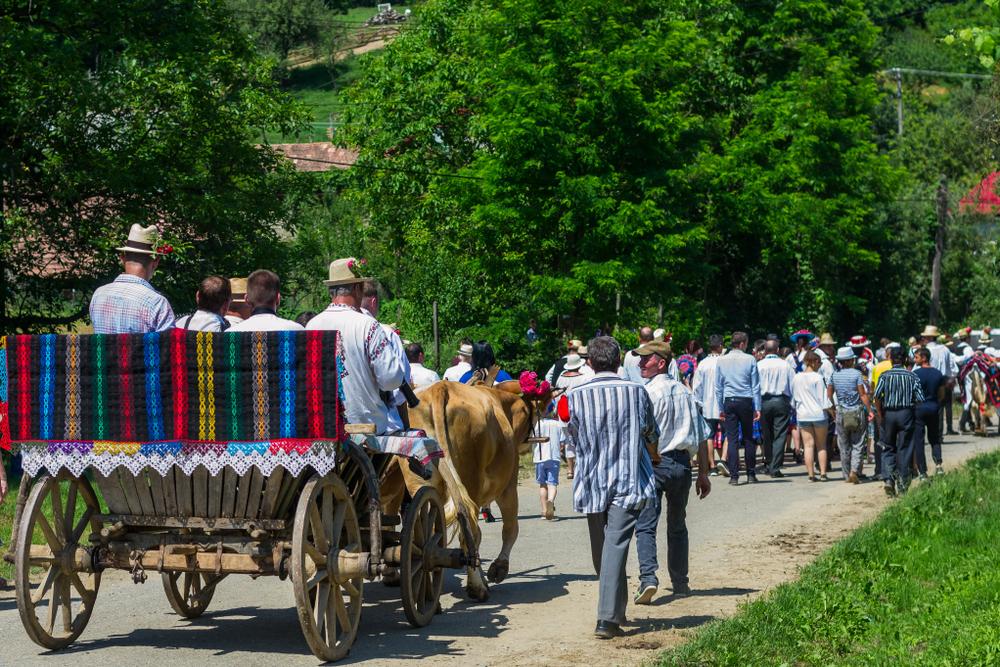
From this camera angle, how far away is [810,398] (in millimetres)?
19562

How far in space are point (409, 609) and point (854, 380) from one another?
1171 cm

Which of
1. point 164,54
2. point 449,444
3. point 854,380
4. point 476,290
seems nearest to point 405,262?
point 476,290

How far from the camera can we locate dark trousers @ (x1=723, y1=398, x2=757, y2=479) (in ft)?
62.3

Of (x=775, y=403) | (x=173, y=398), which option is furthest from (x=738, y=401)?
(x=173, y=398)

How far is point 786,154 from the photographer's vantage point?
3822 cm

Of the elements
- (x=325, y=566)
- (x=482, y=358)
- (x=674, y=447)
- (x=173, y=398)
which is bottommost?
(x=325, y=566)

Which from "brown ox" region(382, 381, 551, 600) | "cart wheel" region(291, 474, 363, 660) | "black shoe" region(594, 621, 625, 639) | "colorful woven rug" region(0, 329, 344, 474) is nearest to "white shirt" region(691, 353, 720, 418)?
"brown ox" region(382, 381, 551, 600)

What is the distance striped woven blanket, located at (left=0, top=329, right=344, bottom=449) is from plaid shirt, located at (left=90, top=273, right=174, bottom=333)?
62 cm

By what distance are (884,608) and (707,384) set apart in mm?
10429

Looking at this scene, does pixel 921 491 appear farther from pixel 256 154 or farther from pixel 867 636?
pixel 256 154

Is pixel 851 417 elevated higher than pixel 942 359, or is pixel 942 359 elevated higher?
pixel 942 359

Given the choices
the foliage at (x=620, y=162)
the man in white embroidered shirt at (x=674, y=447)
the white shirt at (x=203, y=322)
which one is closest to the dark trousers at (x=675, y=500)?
the man in white embroidered shirt at (x=674, y=447)

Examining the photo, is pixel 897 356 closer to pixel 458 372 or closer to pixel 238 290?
pixel 458 372

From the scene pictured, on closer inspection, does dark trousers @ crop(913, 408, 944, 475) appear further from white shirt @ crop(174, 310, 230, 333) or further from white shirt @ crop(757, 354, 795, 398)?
white shirt @ crop(174, 310, 230, 333)
